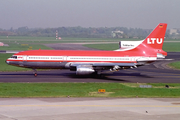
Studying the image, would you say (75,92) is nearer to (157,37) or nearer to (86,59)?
(86,59)

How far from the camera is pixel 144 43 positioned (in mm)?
49188

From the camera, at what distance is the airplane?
45.5 m

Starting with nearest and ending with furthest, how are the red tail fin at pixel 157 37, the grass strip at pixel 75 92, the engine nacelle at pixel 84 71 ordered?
the grass strip at pixel 75 92 → the engine nacelle at pixel 84 71 → the red tail fin at pixel 157 37

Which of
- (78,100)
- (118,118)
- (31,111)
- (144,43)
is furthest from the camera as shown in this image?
(144,43)

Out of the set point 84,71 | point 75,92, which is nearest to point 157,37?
point 84,71

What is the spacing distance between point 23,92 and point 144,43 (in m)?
24.6

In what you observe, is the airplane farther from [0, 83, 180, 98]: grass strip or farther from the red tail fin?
[0, 83, 180, 98]: grass strip

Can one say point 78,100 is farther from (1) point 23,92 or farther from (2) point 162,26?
(2) point 162,26

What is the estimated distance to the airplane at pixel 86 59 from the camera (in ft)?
149

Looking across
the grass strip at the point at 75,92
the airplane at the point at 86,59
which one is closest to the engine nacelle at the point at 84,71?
the airplane at the point at 86,59

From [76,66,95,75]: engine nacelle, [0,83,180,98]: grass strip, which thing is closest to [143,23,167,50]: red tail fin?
[76,66,95,75]: engine nacelle

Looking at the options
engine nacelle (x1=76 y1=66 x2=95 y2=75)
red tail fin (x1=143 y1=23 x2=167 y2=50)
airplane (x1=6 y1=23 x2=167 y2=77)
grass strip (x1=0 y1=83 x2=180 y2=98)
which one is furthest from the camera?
Answer: red tail fin (x1=143 y1=23 x2=167 y2=50)

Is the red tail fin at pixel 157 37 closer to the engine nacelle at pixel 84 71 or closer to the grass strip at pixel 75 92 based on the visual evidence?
the engine nacelle at pixel 84 71

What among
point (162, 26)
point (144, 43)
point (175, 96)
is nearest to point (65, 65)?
point (144, 43)
